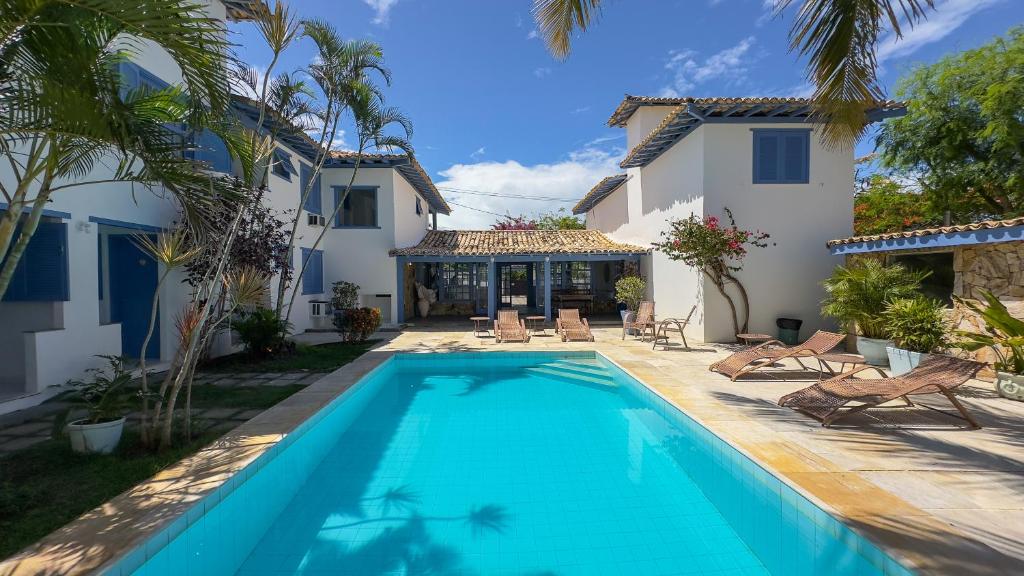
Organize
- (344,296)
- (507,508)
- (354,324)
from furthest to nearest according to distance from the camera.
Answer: (344,296)
(354,324)
(507,508)

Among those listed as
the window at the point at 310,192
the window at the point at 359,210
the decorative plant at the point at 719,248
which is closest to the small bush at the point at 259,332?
the window at the point at 310,192

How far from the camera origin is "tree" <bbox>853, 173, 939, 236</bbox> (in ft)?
52.6

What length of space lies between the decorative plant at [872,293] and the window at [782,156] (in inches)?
125

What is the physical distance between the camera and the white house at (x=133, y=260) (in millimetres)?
6633

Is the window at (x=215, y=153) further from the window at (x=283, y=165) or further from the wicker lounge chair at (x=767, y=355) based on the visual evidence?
the wicker lounge chair at (x=767, y=355)

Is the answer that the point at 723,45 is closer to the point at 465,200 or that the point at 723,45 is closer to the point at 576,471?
the point at 576,471

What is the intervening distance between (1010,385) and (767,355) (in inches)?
115

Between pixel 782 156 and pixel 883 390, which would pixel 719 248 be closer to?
pixel 782 156

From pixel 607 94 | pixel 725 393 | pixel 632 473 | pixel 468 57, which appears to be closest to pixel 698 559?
pixel 632 473

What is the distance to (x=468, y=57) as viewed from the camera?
15547 millimetres

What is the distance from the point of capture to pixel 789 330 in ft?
35.3

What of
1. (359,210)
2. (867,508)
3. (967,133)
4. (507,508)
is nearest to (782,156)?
(967,133)

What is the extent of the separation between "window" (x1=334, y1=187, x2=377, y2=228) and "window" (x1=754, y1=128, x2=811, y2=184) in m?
12.2

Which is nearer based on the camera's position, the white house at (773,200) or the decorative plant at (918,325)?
the decorative plant at (918,325)
